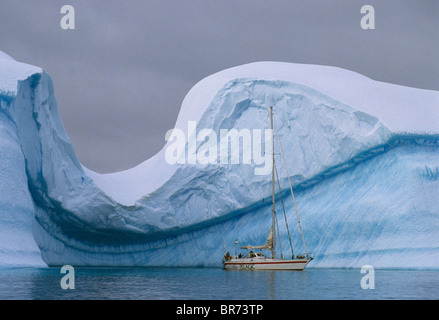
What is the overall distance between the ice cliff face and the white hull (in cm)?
193

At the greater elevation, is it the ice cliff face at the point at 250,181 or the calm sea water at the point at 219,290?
the ice cliff face at the point at 250,181

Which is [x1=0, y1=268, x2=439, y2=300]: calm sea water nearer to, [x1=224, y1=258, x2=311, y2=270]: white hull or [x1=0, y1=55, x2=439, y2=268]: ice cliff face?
[x1=0, y1=55, x2=439, y2=268]: ice cliff face

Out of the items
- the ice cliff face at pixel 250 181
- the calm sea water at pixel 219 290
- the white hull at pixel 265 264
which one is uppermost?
the ice cliff face at pixel 250 181

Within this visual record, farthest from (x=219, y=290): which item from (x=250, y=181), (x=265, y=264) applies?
(x=250, y=181)

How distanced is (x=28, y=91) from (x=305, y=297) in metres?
12.4

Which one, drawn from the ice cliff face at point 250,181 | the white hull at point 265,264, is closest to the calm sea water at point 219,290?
the ice cliff face at point 250,181

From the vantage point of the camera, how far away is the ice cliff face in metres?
19.4

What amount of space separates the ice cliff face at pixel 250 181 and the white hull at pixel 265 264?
75.9 inches

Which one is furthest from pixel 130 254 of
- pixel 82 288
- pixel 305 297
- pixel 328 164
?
pixel 305 297

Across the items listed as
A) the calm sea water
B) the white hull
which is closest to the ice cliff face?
the white hull

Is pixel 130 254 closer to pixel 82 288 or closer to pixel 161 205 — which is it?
pixel 161 205

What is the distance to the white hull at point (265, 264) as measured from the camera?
63.6ft

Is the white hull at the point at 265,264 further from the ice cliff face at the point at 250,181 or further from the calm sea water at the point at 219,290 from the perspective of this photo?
the calm sea water at the point at 219,290

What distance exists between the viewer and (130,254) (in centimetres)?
2544
